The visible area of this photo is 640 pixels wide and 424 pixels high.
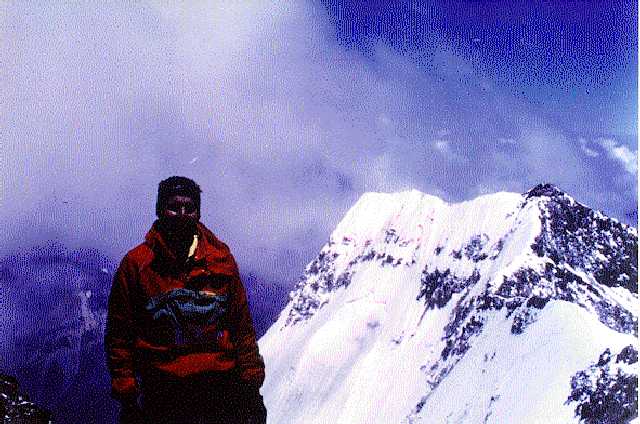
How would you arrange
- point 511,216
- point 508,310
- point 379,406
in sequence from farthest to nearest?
point 511,216 → point 379,406 → point 508,310

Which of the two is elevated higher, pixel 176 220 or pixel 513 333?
pixel 513 333

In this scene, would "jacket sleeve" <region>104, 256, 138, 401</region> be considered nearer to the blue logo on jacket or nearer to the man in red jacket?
the man in red jacket

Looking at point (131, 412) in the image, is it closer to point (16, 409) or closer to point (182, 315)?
point (182, 315)

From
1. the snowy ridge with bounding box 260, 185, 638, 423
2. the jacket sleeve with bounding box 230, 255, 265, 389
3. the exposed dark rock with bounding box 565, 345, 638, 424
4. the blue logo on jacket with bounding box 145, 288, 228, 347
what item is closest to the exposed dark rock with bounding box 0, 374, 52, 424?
the jacket sleeve with bounding box 230, 255, 265, 389

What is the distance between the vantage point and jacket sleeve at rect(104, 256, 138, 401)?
5.02 metres

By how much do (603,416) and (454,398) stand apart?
6157 cm

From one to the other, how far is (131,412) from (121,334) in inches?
23.2

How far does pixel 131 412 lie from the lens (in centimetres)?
504

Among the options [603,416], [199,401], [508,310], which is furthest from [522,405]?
[199,401]

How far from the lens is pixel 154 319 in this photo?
5.16 m

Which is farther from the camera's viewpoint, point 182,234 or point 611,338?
point 611,338

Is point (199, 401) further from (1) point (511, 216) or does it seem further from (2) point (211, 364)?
(1) point (511, 216)

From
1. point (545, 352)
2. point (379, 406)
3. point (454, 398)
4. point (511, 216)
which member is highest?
point (511, 216)

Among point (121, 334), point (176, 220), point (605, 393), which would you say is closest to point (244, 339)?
point (121, 334)
